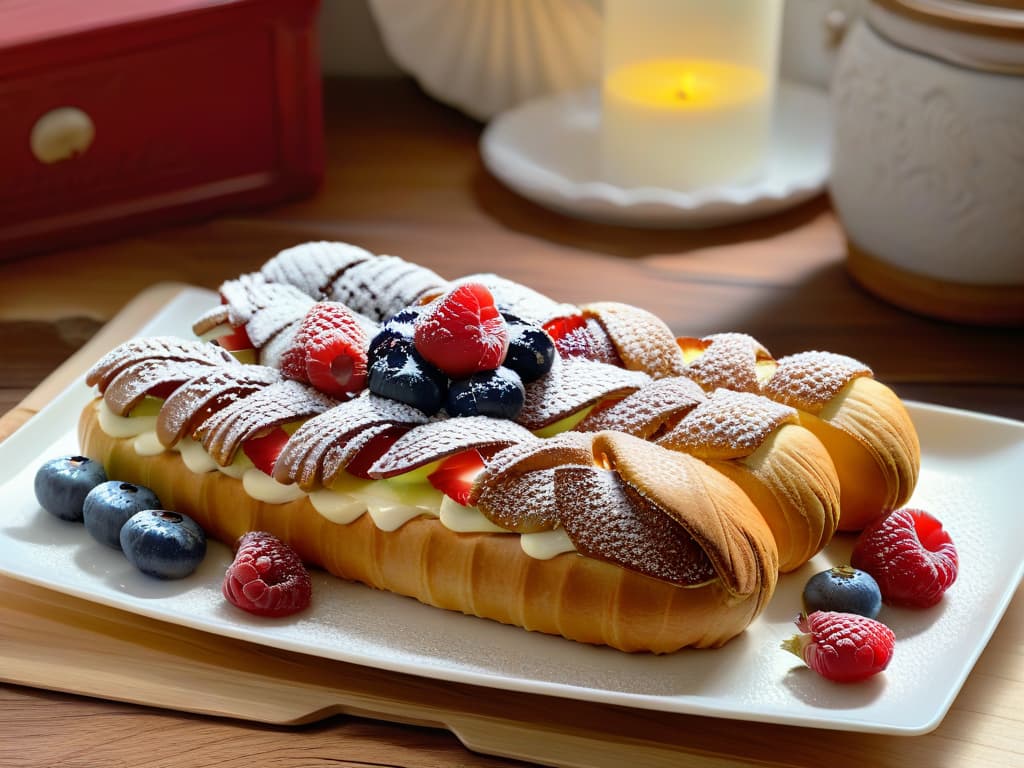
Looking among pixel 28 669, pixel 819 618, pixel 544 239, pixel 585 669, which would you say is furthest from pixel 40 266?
pixel 819 618

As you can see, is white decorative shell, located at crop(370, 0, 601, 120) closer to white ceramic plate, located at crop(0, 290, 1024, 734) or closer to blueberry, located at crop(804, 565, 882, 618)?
white ceramic plate, located at crop(0, 290, 1024, 734)

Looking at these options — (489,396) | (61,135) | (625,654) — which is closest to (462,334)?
(489,396)

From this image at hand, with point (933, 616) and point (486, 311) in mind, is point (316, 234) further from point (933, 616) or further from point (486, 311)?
point (933, 616)

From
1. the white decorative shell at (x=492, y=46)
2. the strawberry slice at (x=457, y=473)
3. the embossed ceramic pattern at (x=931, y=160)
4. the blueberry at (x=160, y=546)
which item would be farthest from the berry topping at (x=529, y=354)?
the white decorative shell at (x=492, y=46)

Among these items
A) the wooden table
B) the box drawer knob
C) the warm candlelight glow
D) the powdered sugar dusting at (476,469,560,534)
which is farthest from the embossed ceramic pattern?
the box drawer knob

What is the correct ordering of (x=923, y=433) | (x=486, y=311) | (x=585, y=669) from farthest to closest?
1. (x=923, y=433)
2. (x=486, y=311)
3. (x=585, y=669)

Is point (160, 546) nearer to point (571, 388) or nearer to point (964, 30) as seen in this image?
point (571, 388)

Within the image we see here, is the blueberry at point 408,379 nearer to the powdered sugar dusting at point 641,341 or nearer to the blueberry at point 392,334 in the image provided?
the blueberry at point 392,334
